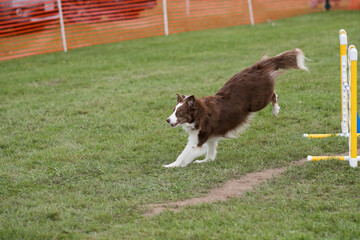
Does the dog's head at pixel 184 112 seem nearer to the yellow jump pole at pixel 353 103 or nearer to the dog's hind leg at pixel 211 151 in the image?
the dog's hind leg at pixel 211 151

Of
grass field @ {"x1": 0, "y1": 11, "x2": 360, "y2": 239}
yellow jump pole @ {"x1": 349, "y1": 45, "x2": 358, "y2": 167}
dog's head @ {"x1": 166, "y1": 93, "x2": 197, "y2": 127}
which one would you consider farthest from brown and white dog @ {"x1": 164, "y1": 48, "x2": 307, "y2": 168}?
yellow jump pole @ {"x1": 349, "y1": 45, "x2": 358, "y2": 167}

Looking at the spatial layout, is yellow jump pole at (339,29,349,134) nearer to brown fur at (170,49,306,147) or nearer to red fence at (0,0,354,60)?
brown fur at (170,49,306,147)

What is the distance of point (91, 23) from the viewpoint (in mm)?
16812

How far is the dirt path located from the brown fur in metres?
0.80

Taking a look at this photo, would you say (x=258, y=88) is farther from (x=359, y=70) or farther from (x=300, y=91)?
(x=359, y=70)

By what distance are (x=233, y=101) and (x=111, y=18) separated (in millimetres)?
12159

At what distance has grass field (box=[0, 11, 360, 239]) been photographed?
4.48 metres

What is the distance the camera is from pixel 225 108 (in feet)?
20.5

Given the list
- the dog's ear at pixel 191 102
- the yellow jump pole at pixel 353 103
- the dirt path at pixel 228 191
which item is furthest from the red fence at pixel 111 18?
the yellow jump pole at pixel 353 103

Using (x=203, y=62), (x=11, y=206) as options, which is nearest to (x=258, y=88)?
(x=11, y=206)

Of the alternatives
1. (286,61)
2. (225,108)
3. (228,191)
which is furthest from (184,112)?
(286,61)

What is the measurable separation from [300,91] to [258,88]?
2905 millimetres

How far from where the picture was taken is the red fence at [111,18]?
15320 millimetres

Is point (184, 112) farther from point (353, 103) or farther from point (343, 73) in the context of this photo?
point (343, 73)
